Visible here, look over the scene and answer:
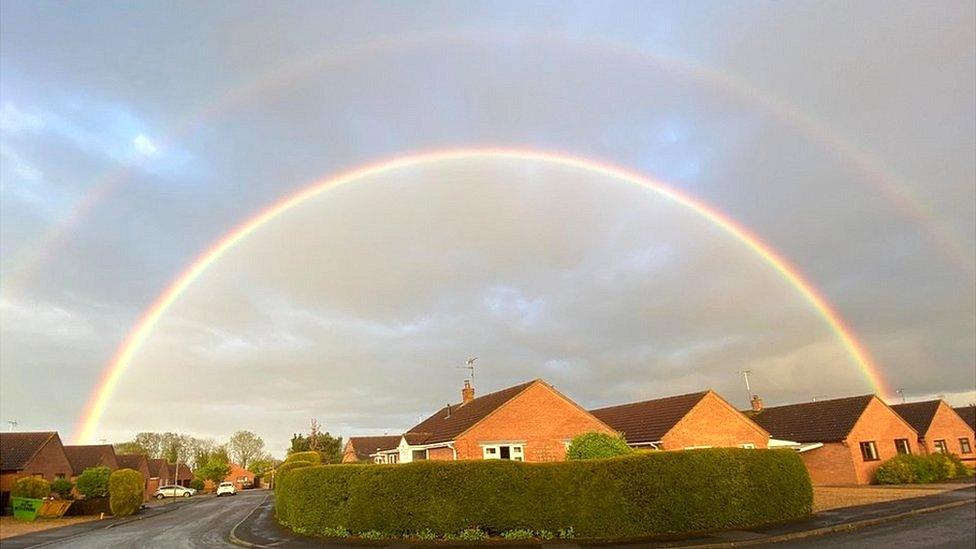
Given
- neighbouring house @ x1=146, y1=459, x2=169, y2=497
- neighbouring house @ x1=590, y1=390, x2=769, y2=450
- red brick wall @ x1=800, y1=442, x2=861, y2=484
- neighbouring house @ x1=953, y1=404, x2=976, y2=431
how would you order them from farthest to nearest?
neighbouring house @ x1=146, y1=459, x2=169, y2=497
neighbouring house @ x1=953, y1=404, x2=976, y2=431
red brick wall @ x1=800, y1=442, x2=861, y2=484
neighbouring house @ x1=590, y1=390, x2=769, y2=450

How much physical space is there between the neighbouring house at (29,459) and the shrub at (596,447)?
46.0m

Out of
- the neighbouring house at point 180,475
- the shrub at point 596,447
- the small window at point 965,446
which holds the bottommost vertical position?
the neighbouring house at point 180,475

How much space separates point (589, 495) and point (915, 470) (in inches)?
1219

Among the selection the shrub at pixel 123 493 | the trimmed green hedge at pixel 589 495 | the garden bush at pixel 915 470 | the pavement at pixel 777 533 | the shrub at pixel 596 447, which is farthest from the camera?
the shrub at pixel 123 493

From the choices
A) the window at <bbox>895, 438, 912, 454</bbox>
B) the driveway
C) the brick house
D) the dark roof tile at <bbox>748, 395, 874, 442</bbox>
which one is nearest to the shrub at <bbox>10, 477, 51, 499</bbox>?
the driveway

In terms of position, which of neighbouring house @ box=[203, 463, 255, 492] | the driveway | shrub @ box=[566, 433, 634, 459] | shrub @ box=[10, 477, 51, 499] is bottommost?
neighbouring house @ box=[203, 463, 255, 492]

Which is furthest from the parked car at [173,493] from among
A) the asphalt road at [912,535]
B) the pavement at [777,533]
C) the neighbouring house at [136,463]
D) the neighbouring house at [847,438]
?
the asphalt road at [912,535]

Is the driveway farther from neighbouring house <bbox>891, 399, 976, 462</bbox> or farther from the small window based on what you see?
the small window

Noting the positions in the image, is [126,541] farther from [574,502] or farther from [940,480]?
[940,480]

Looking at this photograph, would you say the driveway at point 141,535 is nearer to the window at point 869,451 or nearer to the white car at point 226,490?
the white car at point 226,490

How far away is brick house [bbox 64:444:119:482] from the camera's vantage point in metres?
66.7

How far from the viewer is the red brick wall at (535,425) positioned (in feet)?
→ 103

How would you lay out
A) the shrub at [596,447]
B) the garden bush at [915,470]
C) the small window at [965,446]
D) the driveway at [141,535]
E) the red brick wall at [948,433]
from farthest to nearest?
the small window at [965,446], the red brick wall at [948,433], the garden bush at [915,470], the shrub at [596,447], the driveway at [141,535]

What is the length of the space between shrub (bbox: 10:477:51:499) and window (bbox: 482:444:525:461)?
34053 millimetres
